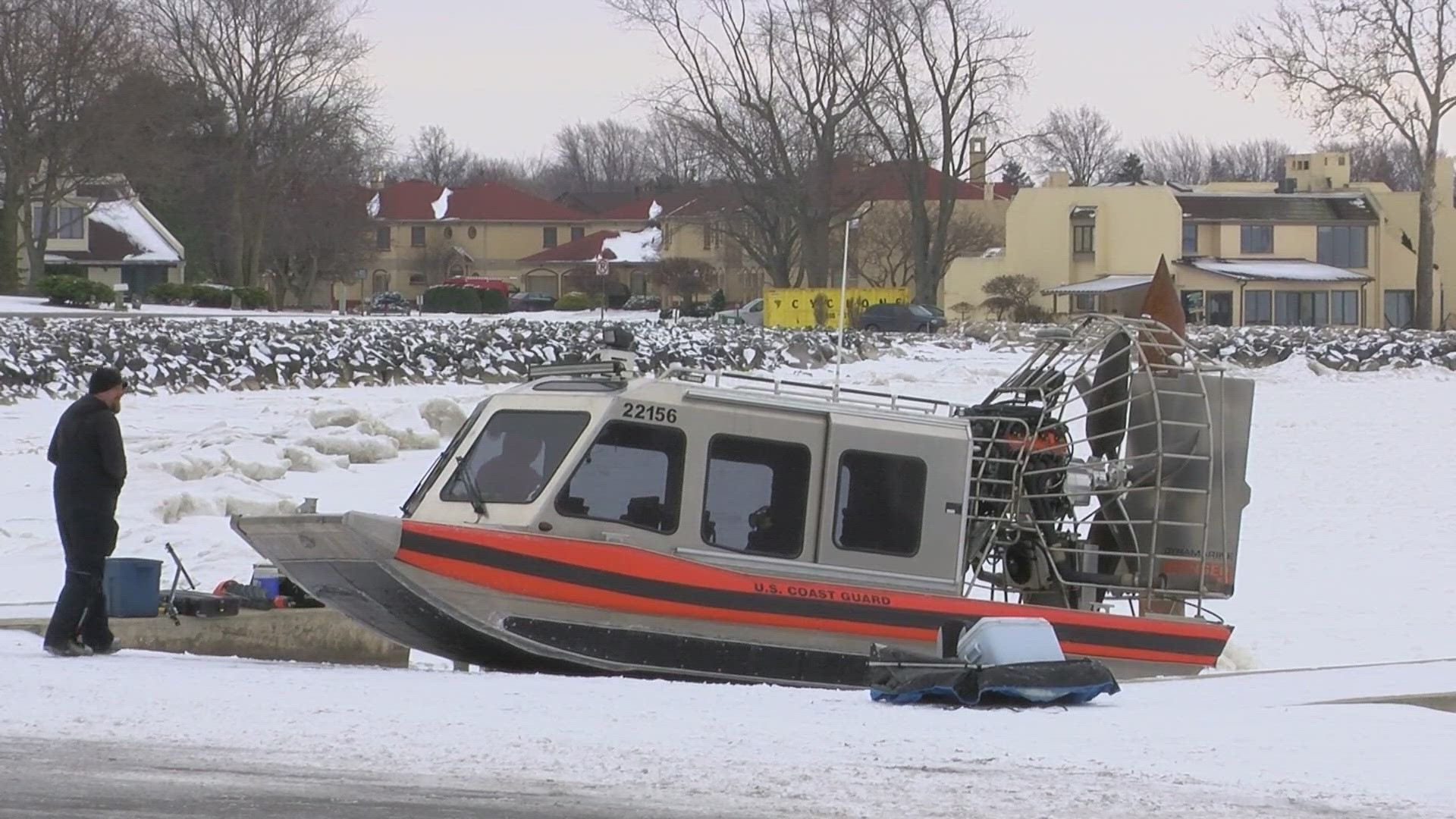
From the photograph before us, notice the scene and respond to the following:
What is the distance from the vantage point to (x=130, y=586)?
12.2 m

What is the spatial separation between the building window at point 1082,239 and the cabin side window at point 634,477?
62846mm

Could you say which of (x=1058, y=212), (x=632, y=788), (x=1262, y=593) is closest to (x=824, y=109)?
(x=1058, y=212)

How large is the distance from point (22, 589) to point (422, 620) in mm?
5408

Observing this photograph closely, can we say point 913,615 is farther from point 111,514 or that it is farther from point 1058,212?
point 1058,212

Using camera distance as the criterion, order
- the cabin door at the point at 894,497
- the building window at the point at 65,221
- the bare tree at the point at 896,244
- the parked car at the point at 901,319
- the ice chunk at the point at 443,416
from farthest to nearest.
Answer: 1. the bare tree at the point at 896,244
2. the building window at the point at 65,221
3. the parked car at the point at 901,319
4. the ice chunk at the point at 443,416
5. the cabin door at the point at 894,497

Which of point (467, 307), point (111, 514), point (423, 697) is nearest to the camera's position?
point (423, 697)

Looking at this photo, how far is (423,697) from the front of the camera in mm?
9711

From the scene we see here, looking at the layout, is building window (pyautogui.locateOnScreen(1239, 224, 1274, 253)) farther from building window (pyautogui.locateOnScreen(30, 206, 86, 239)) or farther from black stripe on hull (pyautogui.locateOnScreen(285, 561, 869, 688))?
black stripe on hull (pyautogui.locateOnScreen(285, 561, 869, 688))

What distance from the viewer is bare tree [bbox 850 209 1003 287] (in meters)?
90.1

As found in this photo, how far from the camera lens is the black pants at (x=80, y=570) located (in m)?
11.0

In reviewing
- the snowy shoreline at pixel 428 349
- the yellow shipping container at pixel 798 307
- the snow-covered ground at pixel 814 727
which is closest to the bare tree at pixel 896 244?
the yellow shipping container at pixel 798 307

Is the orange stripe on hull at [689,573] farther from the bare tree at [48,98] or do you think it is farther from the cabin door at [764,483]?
the bare tree at [48,98]

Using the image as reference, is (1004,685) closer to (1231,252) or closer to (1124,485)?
(1124,485)

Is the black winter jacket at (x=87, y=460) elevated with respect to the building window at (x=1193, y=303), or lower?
lower
